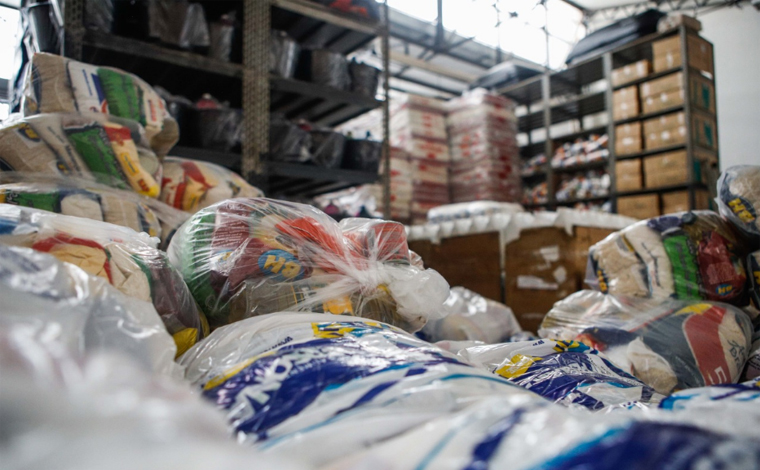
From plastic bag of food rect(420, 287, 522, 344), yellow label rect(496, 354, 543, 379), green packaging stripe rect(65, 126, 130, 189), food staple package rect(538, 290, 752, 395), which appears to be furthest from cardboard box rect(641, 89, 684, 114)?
green packaging stripe rect(65, 126, 130, 189)

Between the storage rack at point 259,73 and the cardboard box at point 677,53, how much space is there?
10.5ft

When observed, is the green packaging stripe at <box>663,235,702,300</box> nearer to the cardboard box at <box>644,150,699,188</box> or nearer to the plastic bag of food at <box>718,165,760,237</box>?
the plastic bag of food at <box>718,165,760,237</box>

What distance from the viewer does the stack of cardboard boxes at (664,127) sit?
4754 millimetres

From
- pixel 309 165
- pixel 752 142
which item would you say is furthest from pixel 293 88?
pixel 752 142

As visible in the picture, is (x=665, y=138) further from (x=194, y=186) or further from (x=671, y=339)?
(x=194, y=186)

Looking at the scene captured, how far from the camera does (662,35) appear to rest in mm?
4895

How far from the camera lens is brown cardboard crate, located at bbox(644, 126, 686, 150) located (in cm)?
476

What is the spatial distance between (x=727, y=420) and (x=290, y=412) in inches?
16.3

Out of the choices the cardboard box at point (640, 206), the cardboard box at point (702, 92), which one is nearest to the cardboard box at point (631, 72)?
the cardboard box at point (702, 92)

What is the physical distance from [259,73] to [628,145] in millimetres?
4189

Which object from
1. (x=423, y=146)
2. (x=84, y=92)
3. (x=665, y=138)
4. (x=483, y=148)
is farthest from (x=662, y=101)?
(x=84, y=92)

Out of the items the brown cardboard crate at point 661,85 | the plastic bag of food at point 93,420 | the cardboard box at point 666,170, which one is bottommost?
the plastic bag of food at point 93,420

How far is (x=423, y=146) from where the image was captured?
5.19 meters

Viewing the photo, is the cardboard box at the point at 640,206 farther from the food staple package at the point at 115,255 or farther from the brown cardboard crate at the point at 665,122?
the food staple package at the point at 115,255
